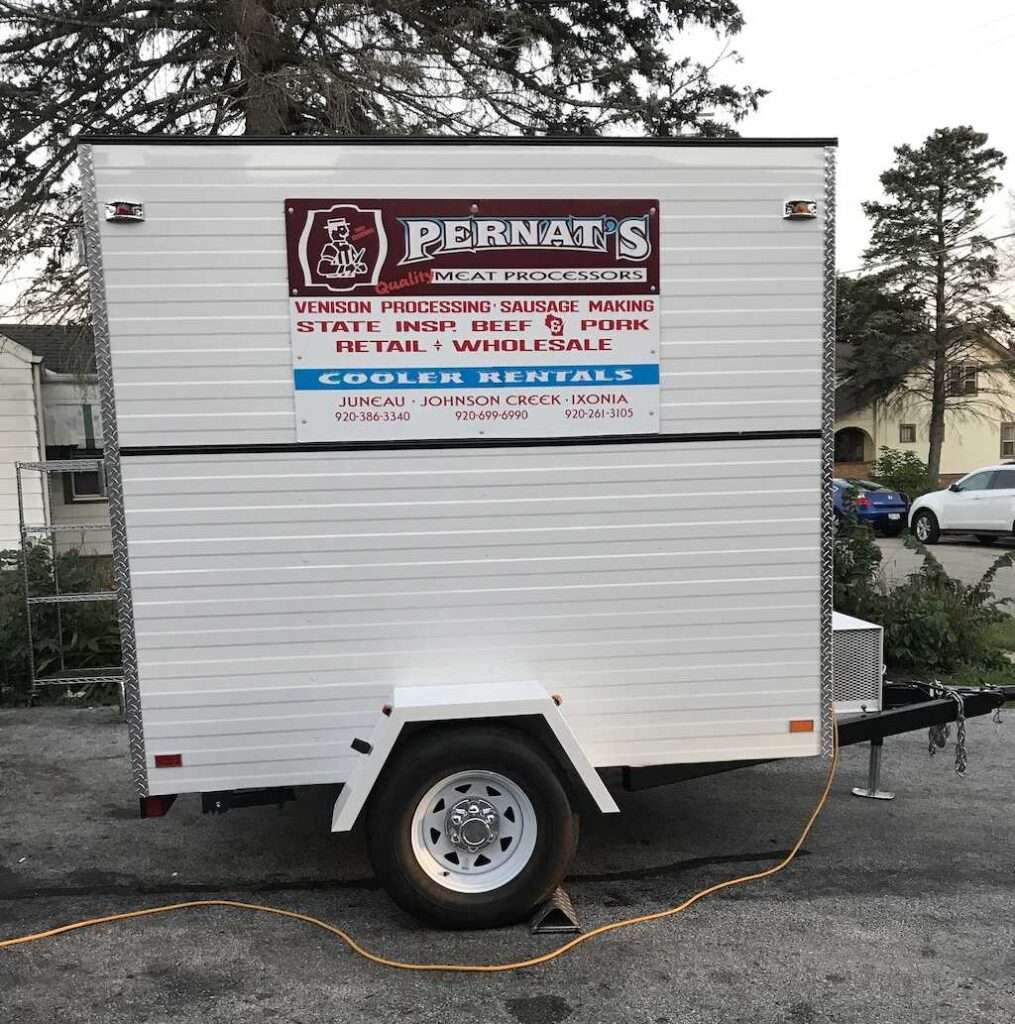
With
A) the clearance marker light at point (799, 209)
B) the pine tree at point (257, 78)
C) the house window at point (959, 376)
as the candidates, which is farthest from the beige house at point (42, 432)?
the house window at point (959, 376)

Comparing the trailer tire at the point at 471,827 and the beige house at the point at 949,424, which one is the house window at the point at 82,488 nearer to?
the trailer tire at the point at 471,827

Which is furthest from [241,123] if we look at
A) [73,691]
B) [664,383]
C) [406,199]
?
[664,383]

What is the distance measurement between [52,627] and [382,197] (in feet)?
18.7

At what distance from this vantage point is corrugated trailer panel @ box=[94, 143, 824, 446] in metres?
3.57

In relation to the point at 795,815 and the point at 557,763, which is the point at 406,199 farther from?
the point at 795,815

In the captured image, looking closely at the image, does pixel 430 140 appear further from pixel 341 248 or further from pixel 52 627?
pixel 52 627

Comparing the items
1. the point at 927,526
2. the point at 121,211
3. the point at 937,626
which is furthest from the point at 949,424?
the point at 121,211

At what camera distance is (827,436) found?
3900 mm

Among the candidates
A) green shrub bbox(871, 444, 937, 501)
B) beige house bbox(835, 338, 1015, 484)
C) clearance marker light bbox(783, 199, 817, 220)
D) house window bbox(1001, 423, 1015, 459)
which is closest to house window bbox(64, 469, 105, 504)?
clearance marker light bbox(783, 199, 817, 220)

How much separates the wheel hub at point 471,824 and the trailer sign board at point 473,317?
4.90ft

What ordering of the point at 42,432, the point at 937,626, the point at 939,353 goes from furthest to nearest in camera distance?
the point at 939,353, the point at 42,432, the point at 937,626

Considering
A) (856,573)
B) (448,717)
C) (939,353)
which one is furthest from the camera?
(939,353)

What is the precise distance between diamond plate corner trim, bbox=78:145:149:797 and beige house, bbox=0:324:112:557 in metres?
10.2

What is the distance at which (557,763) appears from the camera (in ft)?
12.3
